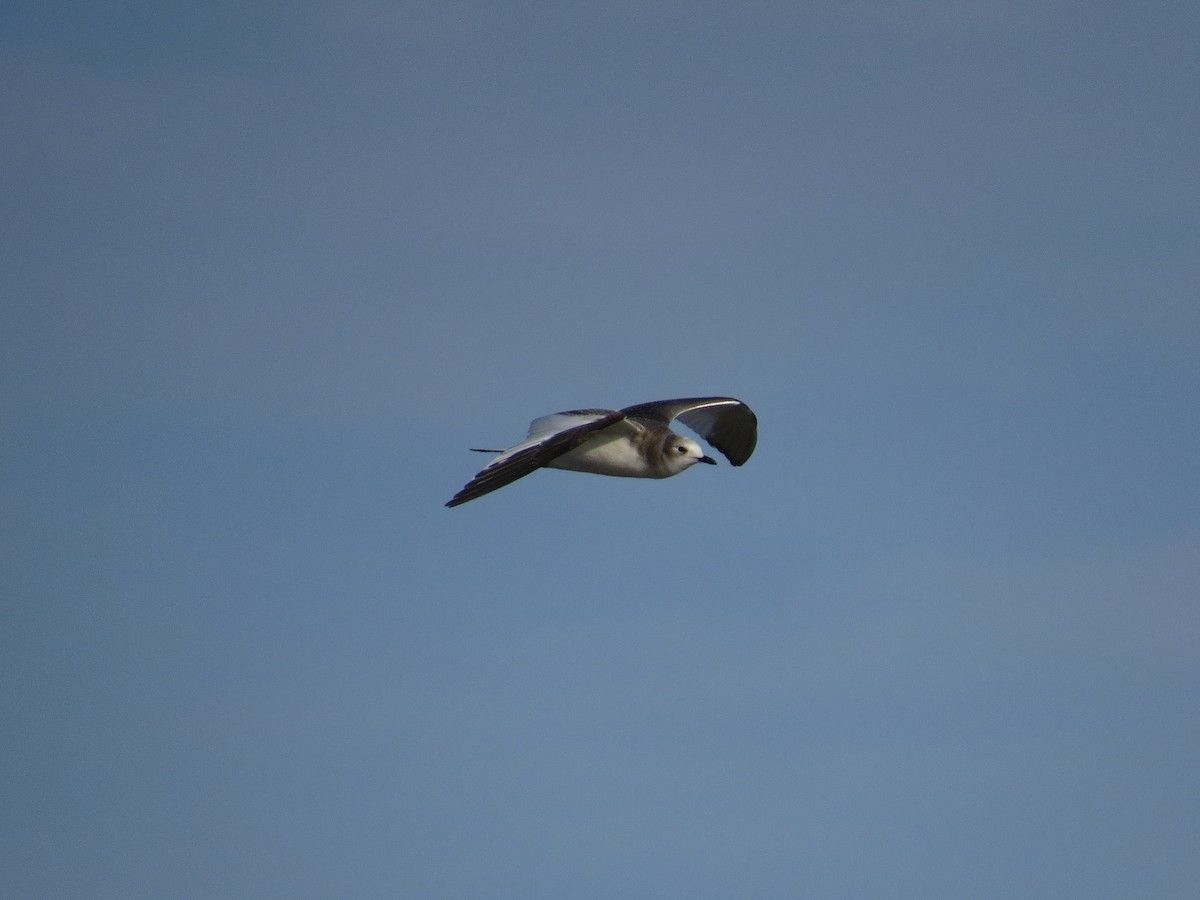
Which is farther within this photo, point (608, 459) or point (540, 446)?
point (608, 459)

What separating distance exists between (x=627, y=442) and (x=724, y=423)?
6379 millimetres

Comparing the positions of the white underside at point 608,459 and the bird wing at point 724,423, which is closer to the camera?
the white underside at point 608,459

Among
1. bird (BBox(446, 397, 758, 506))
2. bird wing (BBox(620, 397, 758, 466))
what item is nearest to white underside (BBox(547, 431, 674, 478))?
bird (BBox(446, 397, 758, 506))

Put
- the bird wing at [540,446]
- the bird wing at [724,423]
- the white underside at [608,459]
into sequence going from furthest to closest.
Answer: the bird wing at [724,423]
the white underside at [608,459]
the bird wing at [540,446]

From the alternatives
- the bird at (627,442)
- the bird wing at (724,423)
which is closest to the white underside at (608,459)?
the bird at (627,442)

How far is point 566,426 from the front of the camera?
24609mm

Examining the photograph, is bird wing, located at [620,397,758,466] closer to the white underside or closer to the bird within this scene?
the bird

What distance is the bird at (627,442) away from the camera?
71.6 ft

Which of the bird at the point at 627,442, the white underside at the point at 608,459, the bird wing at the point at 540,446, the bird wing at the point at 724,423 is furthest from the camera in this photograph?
the bird wing at the point at 724,423

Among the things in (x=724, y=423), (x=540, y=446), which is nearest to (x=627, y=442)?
(x=540, y=446)

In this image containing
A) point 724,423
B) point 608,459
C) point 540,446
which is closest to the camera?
point 540,446

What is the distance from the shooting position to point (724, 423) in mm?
32125

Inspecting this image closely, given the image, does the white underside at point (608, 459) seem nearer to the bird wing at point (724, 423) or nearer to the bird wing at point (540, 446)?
the bird wing at point (540, 446)

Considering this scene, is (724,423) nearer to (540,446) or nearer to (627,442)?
(627,442)
